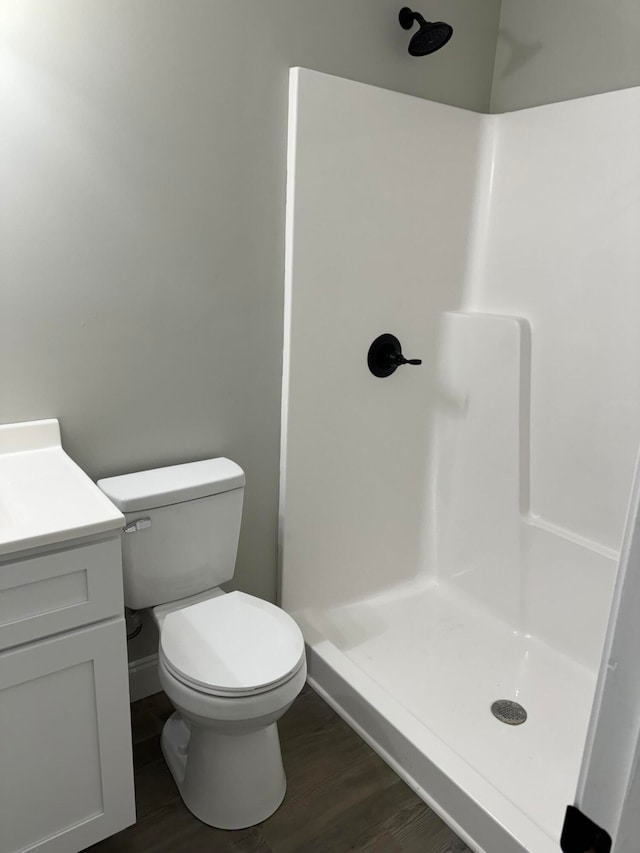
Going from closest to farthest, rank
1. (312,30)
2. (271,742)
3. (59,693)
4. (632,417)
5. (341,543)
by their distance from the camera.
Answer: (59,693) < (271,742) < (312,30) < (632,417) < (341,543)

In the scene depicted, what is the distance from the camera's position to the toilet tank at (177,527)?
5.34 ft

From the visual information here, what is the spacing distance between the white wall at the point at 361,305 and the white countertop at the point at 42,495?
0.73 m

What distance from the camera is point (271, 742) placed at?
1596 mm

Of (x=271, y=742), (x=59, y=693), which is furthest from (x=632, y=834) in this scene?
(x=271, y=742)

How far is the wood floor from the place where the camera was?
4.95 ft

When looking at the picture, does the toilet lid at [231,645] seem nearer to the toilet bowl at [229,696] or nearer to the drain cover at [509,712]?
the toilet bowl at [229,696]

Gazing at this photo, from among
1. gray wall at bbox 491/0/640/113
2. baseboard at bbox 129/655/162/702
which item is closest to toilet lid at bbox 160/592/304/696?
baseboard at bbox 129/655/162/702

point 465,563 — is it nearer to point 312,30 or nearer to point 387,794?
point 387,794

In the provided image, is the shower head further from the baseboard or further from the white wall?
the baseboard

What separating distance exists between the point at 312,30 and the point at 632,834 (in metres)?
1.94

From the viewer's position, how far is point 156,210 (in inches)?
64.5

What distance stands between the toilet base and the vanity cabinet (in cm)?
25

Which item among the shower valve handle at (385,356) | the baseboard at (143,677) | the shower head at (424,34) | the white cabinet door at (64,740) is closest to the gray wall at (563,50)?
the shower head at (424,34)

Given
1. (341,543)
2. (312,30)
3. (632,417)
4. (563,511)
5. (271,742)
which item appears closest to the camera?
(271,742)
